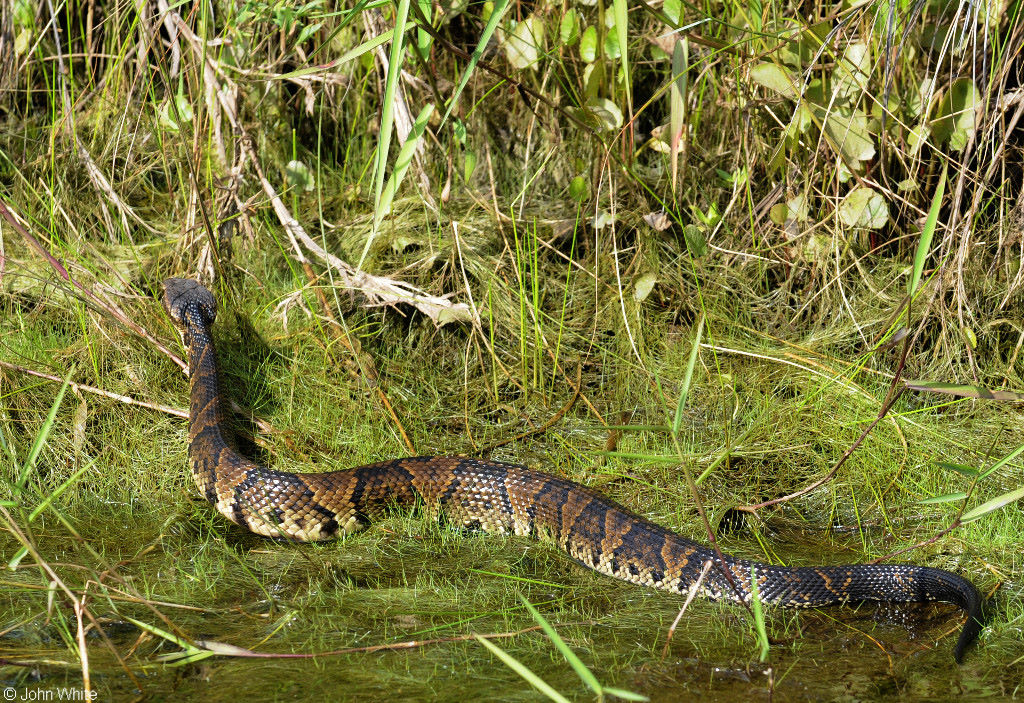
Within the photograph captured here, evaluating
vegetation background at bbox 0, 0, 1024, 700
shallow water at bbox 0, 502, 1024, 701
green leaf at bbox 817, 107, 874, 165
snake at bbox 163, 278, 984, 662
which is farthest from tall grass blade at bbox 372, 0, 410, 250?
green leaf at bbox 817, 107, 874, 165

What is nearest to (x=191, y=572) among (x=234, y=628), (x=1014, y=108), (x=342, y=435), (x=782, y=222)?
(x=234, y=628)

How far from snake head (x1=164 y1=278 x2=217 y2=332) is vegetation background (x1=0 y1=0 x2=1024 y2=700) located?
0.60 feet

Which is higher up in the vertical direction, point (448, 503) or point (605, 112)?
point (605, 112)

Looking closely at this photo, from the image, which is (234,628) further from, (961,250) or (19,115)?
(19,115)

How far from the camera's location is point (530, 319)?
554 cm

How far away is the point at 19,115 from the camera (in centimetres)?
678

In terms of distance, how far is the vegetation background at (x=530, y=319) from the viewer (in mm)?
3664

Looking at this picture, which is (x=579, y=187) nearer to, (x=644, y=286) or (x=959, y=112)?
(x=644, y=286)

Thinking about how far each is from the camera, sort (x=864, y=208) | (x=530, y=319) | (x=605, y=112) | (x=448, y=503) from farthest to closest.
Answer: (x=530, y=319) → (x=864, y=208) → (x=605, y=112) → (x=448, y=503)

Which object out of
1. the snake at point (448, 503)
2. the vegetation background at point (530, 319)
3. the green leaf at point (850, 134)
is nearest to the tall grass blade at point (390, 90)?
the vegetation background at point (530, 319)

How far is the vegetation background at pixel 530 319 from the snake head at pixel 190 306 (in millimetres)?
183

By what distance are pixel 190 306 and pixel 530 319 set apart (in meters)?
1.90

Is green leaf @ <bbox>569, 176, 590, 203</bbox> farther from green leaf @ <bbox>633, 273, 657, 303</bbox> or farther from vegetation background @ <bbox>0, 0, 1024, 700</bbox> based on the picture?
green leaf @ <bbox>633, 273, 657, 303</bbox>

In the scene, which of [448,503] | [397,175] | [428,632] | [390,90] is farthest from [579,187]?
[428,632]
